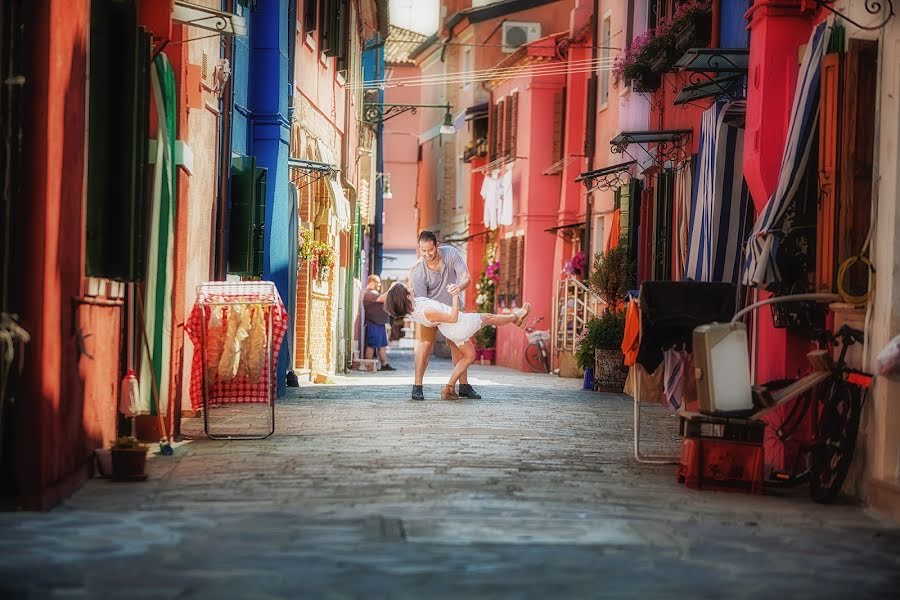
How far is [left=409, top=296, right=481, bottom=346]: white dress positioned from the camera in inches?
658

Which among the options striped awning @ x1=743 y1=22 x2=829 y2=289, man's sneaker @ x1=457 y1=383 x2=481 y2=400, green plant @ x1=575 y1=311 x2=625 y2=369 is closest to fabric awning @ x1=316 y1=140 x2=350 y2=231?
green plant @ x1=575 y1=311 x2=625 y2=369

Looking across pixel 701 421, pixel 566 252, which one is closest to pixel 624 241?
pixel 566 252

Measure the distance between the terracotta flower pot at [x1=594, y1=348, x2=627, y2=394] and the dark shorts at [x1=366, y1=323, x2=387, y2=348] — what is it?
927cm

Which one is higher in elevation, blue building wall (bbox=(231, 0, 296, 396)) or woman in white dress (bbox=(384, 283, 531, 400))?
blue building wall (bbox=(231, 0, 296, 396))

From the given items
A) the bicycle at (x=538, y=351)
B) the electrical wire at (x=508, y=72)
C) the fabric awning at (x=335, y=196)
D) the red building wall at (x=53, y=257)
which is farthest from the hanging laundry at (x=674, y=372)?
the bicycle at (x=538, y=351)

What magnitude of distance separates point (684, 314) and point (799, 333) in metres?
0.95

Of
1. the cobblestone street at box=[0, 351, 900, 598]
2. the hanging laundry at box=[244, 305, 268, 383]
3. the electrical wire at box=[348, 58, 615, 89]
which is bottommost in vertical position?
the cobblestone street at box=[0, 351, 900, 598]

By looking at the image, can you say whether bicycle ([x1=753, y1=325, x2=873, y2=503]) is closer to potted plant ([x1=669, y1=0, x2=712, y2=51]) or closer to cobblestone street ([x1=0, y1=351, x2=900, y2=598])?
cobblestone street ([x1=0, y1=351, x2=900, y2=598])


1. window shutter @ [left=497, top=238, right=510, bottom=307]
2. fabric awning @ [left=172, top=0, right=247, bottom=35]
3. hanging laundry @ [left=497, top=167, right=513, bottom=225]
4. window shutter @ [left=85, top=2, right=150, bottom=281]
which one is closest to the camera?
window shutter @ [left=85, top=2, right=150, bottom=281]

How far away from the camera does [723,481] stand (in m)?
9.34

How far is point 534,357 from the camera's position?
3177cm

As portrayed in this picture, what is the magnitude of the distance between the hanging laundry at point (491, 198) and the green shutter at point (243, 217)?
2175 centimetres

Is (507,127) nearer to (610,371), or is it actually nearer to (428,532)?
(610,371)

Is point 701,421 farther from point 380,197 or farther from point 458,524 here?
point 380,197
